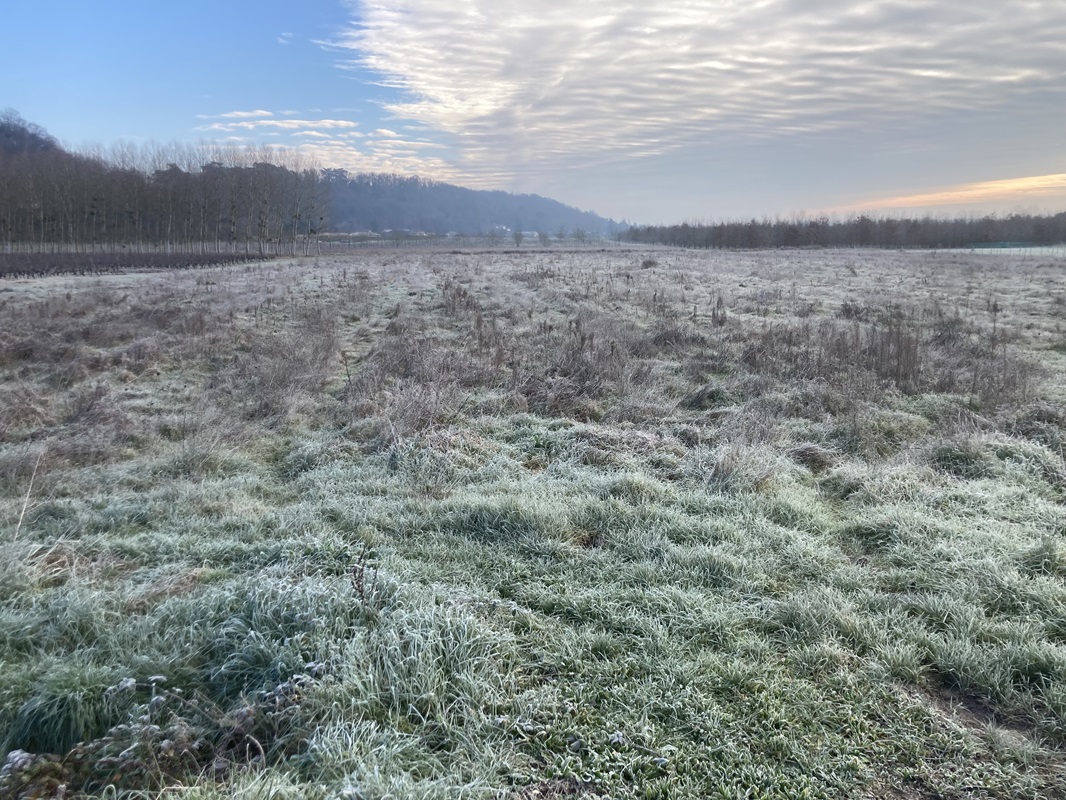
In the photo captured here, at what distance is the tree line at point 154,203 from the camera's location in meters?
61.3

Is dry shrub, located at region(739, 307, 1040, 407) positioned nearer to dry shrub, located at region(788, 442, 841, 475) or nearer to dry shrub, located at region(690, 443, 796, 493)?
dry shrub, located at region(788, 442, 841, 475)

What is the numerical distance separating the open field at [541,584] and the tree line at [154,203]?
62483mm

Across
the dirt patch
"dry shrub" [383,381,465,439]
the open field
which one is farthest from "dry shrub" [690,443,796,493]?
the dirt patch

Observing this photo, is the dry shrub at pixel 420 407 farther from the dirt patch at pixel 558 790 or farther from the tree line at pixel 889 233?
the tree line at pixel 889 233

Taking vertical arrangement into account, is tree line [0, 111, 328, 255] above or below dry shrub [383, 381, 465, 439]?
above

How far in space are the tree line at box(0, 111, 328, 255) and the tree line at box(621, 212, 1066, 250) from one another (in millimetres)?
54646

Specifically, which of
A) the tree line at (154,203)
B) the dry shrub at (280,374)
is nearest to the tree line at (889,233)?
the tree line at (154,203)

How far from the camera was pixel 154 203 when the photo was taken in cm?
6744

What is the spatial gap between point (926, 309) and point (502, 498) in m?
15.4

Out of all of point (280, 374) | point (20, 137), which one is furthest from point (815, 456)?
point (20, 137)

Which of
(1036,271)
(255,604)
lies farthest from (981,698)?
(1036,271)

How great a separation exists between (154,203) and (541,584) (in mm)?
77318

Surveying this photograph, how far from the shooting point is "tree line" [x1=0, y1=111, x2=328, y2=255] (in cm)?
6134

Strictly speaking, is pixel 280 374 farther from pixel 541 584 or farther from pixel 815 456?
pixel 815 456
